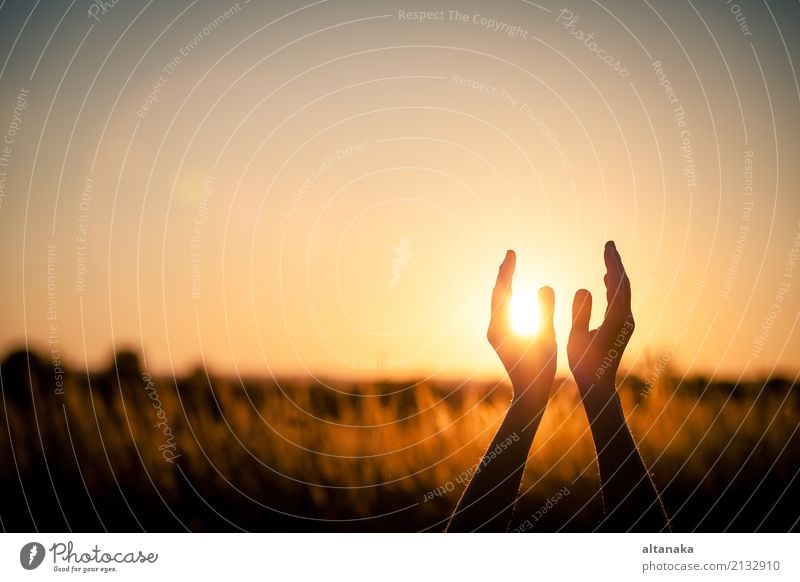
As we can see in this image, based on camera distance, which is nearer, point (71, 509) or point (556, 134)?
point (71, 509)

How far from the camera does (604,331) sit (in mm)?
4262

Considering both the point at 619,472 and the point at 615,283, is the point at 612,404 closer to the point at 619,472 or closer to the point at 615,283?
the point at 619,472

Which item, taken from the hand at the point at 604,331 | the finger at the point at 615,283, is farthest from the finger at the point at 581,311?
the finger at the point at 615,283

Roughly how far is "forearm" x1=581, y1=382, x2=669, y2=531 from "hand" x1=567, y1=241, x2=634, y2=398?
130mm

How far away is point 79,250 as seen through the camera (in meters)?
4.35

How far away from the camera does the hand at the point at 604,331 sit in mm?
4211

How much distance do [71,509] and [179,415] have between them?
661 millimetres

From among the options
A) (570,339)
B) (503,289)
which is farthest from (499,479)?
(503,289)

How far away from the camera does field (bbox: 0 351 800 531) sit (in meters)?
4.14

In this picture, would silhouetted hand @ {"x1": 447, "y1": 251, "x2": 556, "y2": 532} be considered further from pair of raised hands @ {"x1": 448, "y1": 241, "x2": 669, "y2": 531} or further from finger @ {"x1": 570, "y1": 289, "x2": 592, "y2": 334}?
finger @ {"x1": 570, "y1": 289, "x2": 592, "y2": 334}
